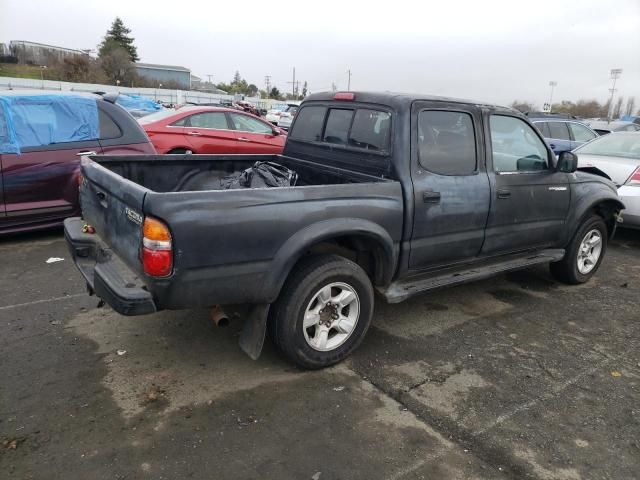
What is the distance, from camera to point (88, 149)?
590 centimetres

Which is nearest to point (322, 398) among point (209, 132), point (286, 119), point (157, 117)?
point (209, 132)

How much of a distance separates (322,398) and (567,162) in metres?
3.17

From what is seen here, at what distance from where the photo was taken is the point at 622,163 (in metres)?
7.02

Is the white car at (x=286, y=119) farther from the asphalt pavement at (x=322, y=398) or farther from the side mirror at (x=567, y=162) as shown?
the asphalt pavement at (x=322, y=398)

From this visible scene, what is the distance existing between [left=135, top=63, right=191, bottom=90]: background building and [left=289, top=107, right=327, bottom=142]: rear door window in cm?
8692

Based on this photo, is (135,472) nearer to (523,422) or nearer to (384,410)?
(384,410)

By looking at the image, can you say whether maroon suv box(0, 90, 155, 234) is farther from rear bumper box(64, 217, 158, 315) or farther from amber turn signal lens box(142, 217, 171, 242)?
amber turn signal lens box(142, 217, 171, 242)

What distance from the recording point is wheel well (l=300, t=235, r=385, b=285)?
353 cm

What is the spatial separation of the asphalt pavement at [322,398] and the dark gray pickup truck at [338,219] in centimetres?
38

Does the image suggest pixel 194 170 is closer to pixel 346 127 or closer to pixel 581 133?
pixel 346 127

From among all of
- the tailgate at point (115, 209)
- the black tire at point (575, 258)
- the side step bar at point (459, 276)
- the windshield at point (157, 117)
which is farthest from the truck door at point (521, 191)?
the windshield at point (157, 117)

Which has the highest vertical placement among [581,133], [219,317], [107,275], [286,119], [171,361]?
[581,133]

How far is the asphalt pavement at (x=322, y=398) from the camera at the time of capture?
2609 mm

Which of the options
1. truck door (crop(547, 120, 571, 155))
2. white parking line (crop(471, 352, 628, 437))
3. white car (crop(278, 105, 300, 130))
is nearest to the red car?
white car (crop(278, 105, 300, 130))
